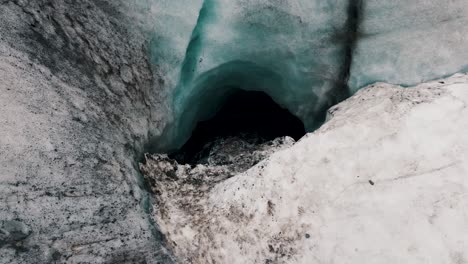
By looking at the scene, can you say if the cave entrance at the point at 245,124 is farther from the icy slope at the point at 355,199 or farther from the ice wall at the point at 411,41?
the icy slope at the point at 355,199

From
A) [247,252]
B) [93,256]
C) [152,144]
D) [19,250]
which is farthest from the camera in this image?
[152,144]

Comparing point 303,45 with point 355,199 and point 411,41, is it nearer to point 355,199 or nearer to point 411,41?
point 411,41

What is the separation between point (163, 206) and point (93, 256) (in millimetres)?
535

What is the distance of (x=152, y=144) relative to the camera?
8.27 feet

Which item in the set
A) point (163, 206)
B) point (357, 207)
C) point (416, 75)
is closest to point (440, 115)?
point (416, 75)

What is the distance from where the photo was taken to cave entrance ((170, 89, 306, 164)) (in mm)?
3676

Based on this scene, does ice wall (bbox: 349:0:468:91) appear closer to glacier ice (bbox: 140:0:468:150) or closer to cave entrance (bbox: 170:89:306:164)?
glacier ice (bbox: 140:0:468:150)

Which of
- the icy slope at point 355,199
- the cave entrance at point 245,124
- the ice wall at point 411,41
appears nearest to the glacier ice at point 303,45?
the ice wall at point 411,41

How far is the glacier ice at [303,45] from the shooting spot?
2.41 meters

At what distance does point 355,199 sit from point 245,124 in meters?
2.15

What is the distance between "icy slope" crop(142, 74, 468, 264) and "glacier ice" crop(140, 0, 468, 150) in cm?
33

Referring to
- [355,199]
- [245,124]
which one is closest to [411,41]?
[355,199]

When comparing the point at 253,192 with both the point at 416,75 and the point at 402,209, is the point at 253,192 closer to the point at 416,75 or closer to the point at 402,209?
the point at 402,209

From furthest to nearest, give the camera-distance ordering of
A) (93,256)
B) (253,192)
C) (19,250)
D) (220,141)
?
(220,141) → (253,192) → (93,256) → (19,250)
